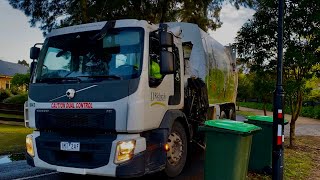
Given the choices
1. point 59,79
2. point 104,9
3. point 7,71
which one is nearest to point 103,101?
point 59,79

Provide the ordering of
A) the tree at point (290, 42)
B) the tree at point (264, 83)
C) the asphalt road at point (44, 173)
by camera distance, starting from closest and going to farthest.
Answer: the asphalt road at point (44, 173)
the tree at point (290, 42)
the tree at point (264, 83)

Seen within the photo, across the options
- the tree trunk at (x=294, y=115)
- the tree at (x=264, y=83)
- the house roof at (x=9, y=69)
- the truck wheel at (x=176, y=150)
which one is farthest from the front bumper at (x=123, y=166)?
the house roof at (x=9, y=69)

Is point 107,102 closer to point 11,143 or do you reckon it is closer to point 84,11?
point 11,143

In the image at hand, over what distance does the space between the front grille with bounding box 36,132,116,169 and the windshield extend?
888 mm

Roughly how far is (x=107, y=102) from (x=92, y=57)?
2.94 feet

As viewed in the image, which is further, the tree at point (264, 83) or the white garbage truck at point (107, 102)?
the tree at point (264, 83)

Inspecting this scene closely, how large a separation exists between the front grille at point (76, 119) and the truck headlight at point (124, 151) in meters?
0.29

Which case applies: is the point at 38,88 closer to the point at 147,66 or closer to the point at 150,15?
the point at 147,66

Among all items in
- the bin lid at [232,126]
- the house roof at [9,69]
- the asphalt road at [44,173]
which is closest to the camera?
the bin lid at [232,126]

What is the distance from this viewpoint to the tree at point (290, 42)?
34.0ft

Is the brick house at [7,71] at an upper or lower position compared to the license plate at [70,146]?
upper

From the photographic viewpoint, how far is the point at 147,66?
5.77m

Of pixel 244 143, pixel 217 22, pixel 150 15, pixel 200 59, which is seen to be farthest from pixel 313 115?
pixel 244 143

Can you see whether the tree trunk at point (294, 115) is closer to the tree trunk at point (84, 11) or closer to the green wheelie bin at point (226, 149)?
the green wheelie bin at point (226, 149)
